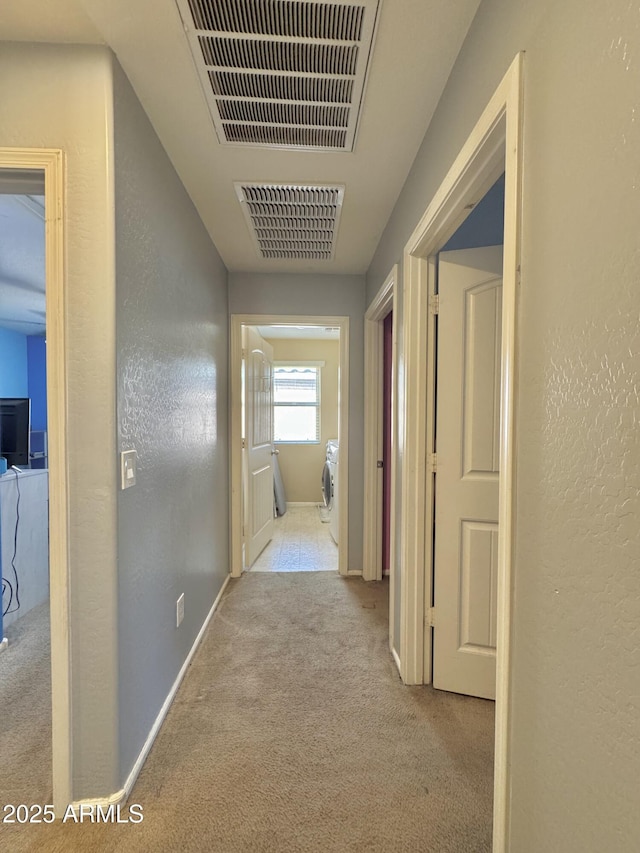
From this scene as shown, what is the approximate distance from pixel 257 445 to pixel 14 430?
1.78 meters

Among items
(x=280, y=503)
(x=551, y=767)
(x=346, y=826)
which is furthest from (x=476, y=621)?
(x=280, y=503)

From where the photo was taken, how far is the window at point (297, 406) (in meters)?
5.67

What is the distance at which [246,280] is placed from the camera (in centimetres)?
304

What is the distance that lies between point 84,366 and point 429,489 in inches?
56.2

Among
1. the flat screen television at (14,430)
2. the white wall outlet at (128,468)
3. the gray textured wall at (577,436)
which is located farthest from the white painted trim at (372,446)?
the flat screen television at (14,430)

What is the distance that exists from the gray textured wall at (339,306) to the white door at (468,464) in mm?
1396

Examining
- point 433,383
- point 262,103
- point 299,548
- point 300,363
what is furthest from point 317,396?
point 262,103

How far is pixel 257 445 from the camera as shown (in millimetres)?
3469

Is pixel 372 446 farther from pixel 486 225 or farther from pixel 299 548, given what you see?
pixel 486 225

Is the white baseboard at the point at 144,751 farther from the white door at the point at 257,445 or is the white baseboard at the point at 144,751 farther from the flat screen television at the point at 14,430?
the flat screen television at the point at 14,430

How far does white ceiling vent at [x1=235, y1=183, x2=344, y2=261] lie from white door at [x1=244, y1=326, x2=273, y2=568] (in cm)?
83

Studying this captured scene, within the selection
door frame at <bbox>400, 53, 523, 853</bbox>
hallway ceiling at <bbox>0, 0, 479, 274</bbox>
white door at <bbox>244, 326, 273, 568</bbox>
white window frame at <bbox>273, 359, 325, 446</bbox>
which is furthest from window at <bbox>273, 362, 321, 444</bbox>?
door frame at <bbox>400, 53, 523, 853</bbox>

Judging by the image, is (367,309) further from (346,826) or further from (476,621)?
(346,826)

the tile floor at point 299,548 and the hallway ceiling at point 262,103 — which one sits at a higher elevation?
the hallway ceiling at point 262,103
